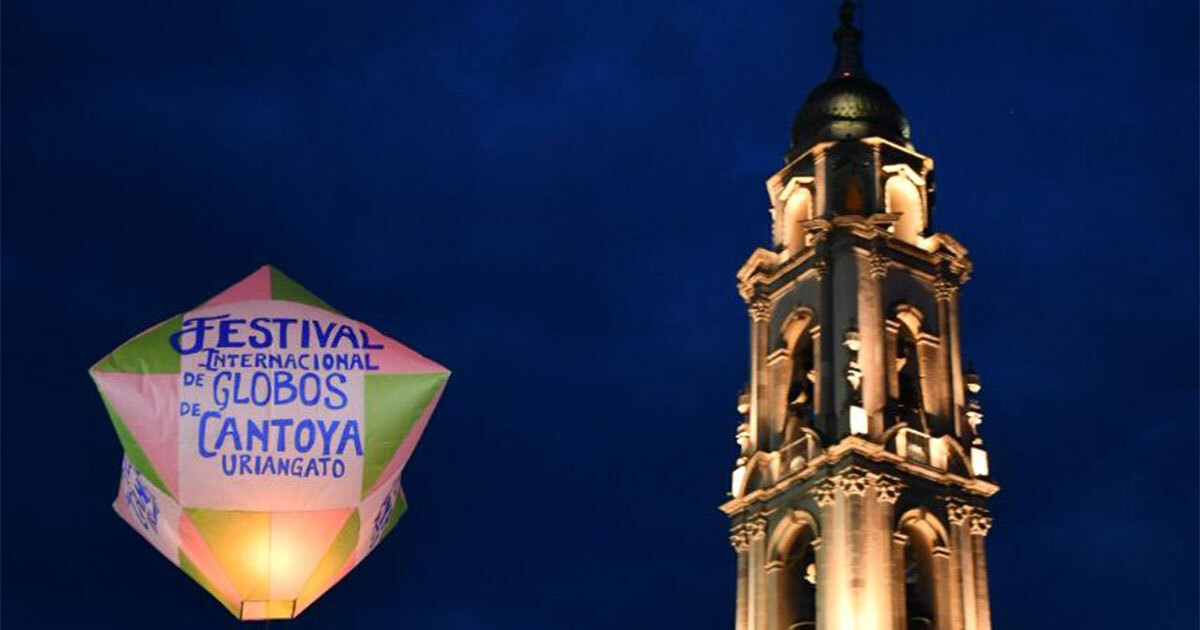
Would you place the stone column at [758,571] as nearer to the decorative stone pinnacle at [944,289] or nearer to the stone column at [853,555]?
the stone column at [853,555]

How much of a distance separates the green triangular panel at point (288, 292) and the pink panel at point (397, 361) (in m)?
0.94

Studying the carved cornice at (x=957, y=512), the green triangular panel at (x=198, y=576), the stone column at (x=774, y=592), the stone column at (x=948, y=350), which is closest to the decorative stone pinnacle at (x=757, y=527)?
the stone column at (x=774, y=592)

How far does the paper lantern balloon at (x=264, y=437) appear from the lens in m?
28.8

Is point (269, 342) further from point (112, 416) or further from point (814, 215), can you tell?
point (814, 215)

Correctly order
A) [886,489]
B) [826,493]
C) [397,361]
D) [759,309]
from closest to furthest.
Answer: [397,361]
[886,489]
[826,493]
[759,309]

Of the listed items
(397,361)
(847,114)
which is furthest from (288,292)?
(847,114)

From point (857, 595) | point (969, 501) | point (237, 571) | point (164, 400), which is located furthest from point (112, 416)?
point (969, 501)

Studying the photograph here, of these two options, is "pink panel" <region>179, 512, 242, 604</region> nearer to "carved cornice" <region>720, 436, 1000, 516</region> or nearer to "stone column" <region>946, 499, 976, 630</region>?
"carved cornice" <region>720, 436, 1000, 516</region>

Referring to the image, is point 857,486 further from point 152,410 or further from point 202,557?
point 152,410

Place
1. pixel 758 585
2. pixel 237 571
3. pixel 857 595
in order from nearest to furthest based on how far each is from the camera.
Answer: pixel 237 571, pixel 857 595, pixel 758 585

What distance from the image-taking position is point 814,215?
209 ft

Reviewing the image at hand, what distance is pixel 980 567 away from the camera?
→ 192 feet

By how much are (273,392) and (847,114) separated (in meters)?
39.7

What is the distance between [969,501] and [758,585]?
6.54 m
